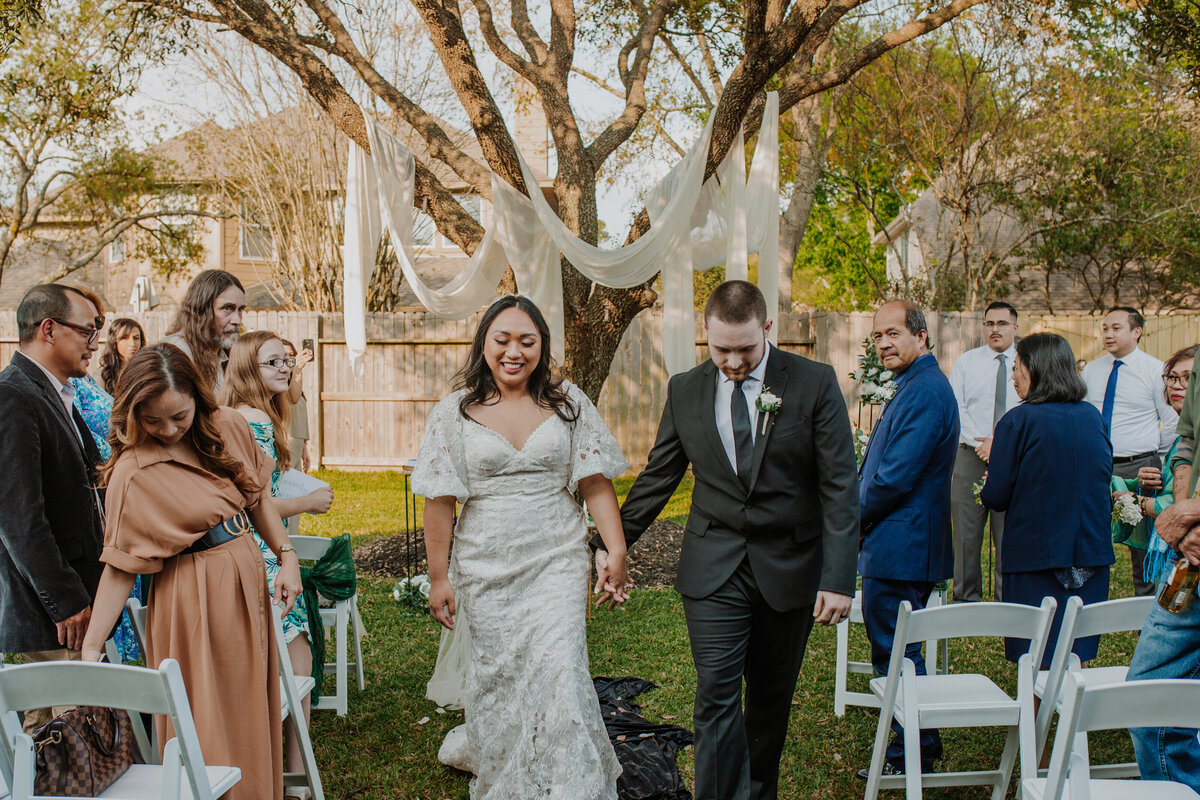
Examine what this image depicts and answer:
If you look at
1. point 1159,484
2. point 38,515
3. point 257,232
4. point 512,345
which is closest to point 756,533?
point 512,345

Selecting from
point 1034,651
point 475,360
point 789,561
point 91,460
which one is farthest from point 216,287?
point 1034,651

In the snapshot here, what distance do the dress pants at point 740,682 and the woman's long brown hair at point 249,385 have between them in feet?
6.89

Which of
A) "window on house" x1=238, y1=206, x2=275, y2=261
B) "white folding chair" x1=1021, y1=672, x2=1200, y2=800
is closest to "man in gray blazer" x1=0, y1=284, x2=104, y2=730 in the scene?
"white folding chair" x1=1021, y1=672, x2=1200, y2=800

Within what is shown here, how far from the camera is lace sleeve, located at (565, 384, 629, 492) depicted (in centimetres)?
363

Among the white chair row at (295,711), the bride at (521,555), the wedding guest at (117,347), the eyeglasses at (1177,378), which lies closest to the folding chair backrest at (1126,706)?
the bride at (521,555)

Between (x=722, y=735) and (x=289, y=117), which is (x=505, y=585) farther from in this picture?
(x=289, y=117)

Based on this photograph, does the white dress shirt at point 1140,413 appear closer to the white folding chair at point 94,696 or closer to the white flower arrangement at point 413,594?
the white flower arrangement at point 413,594

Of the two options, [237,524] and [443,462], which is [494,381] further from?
[237,524]

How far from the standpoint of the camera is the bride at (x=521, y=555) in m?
3.43

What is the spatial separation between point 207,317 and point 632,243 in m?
3.29

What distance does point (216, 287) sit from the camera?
4211 millimetres

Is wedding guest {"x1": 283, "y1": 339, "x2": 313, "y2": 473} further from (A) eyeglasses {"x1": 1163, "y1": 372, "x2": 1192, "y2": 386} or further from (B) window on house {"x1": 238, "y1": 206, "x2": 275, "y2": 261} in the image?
(B) window on house {"x1": 238, "y1": 206, "x2": 275, "y2": 261}

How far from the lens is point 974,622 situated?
3.16 m

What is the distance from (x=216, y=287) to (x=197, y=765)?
2413 millimetres
